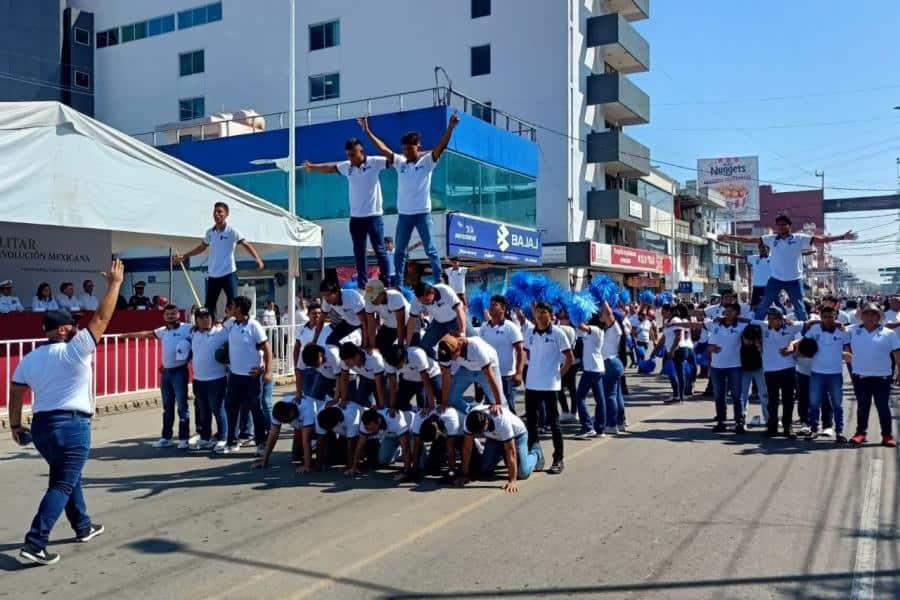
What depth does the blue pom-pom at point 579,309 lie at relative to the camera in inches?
412

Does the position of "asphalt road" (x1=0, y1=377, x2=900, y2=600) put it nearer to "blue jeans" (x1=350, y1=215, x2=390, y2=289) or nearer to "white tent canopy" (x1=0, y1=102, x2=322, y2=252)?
"blue jeans" (x1=350, y1=215, x2=390, y2=289)

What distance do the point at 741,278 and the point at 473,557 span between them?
77885 millimetres

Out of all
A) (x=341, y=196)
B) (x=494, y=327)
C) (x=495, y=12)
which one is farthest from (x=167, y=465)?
(x=495, y=12)

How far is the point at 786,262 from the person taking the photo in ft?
35.1

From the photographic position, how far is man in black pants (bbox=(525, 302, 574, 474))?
823 centimetres

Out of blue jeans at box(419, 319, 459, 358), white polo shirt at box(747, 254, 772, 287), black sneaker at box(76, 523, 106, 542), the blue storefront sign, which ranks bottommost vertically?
black sneaker at box(76, 523, 106, 542)

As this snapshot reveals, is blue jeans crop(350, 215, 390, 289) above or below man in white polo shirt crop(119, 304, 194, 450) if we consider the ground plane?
above

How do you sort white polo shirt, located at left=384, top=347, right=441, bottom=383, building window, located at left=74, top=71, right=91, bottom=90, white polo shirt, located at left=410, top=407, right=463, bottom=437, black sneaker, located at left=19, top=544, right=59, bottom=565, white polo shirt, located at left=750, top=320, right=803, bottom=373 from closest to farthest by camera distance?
black sneaker, located at left=19, top=544, right=59, bottom=565 < white polo shirt, located at left=410, top=407, right=463, bottom=437 < white polo shirt, located at left=384, top=347, right=441, bottom=383 < white polo shirt, located at left=750, top=320, right=803, bottom=373 < building window, located at left=74, top=71, right=91, bottom=90

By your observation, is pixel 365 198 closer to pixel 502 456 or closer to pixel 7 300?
pixel 502 456

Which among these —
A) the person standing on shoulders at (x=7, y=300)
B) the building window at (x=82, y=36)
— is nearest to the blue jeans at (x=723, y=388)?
the person standing on shoulders at (x=7, y=300)

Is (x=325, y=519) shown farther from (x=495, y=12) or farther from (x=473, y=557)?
(x=495, y=12)

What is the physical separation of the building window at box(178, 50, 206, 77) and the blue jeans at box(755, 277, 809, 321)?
38.3m

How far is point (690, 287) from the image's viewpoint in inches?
2192

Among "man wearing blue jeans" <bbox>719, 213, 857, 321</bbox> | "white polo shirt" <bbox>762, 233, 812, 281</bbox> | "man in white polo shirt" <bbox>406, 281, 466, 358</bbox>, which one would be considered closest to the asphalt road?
"man in white polo shirt" <bbox>406, 281, 466, 358</bbox>
